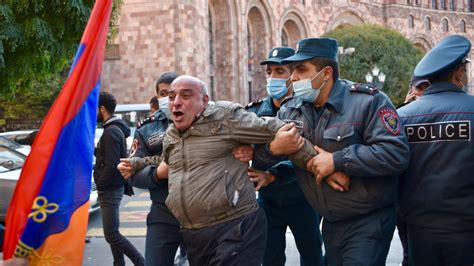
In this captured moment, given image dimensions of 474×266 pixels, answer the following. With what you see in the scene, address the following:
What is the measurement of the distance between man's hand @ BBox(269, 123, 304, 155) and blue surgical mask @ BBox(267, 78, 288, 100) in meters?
1.31

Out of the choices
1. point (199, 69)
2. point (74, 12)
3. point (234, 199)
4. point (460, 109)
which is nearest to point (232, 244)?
point (234, 199)

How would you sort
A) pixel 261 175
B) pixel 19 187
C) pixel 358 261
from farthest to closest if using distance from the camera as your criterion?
pixel 261 175 → pixel 358 261 → pixel 19 187

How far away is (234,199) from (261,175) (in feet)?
1.42

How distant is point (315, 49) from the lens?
3658 mm

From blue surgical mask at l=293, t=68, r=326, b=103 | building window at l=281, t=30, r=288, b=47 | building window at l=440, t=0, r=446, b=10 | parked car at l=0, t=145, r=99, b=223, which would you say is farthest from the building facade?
blue surgical mask at l=293, t=68, r=326, b=103

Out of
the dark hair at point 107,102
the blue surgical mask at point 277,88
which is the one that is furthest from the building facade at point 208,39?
the blue surgical mask at point 277,88

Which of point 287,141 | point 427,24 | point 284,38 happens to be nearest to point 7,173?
point 287,141

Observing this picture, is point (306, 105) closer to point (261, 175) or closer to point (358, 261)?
point (261, 175)

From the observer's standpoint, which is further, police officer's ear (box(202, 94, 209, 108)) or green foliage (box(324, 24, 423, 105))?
green foliage (box(324, 24, 423, 105))

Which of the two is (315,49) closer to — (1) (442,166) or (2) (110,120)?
(1) (442,166)

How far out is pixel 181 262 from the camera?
655cm

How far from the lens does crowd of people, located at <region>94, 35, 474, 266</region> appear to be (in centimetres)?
332

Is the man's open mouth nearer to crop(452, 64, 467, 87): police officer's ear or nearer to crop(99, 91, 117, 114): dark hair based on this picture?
crop(452, 64, 467, 87): police officer's ear

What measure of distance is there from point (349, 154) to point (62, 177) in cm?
169
